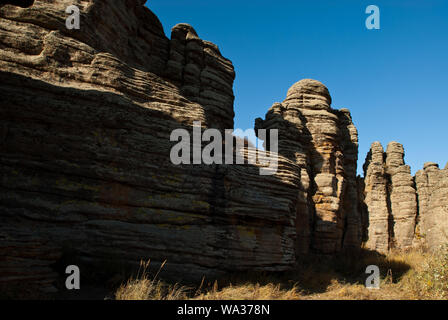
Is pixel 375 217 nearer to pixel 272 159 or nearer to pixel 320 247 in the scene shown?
pixel 320 247

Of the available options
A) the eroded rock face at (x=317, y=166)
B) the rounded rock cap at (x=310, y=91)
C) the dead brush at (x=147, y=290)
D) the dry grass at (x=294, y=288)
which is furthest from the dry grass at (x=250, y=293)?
the rounded rock cap at (x=310, y=91)

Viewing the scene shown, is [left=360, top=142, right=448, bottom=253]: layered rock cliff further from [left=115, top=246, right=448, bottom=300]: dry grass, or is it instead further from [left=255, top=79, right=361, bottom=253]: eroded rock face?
[left=115, top=246, right=448, bottom=300]: dry grass

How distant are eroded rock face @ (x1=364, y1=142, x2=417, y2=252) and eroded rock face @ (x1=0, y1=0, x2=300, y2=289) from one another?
83.2ft

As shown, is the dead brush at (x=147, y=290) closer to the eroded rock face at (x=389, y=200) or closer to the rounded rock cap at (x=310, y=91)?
the rounded rock cap at (x=310, y=91)

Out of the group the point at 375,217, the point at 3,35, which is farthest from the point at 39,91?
the point at 375,217

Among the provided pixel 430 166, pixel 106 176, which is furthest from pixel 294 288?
pixel 430 166

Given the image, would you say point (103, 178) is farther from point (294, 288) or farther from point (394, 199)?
point (394, 199)

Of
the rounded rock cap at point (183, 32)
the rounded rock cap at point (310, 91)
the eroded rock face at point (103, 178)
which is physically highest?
the rounded rock cap at point (183, 32)

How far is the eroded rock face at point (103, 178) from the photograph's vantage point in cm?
834

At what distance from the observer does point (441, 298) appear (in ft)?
33.1

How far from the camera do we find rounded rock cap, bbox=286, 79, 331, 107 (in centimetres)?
2586

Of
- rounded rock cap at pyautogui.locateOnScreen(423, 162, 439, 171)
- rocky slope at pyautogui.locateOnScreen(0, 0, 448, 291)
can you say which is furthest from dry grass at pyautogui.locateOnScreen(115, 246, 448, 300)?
rounded rock cap at pyautogui.locateOnScreen(423, 162, 439, 171)

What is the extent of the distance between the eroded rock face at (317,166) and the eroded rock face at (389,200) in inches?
287

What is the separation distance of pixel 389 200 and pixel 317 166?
1722cm
